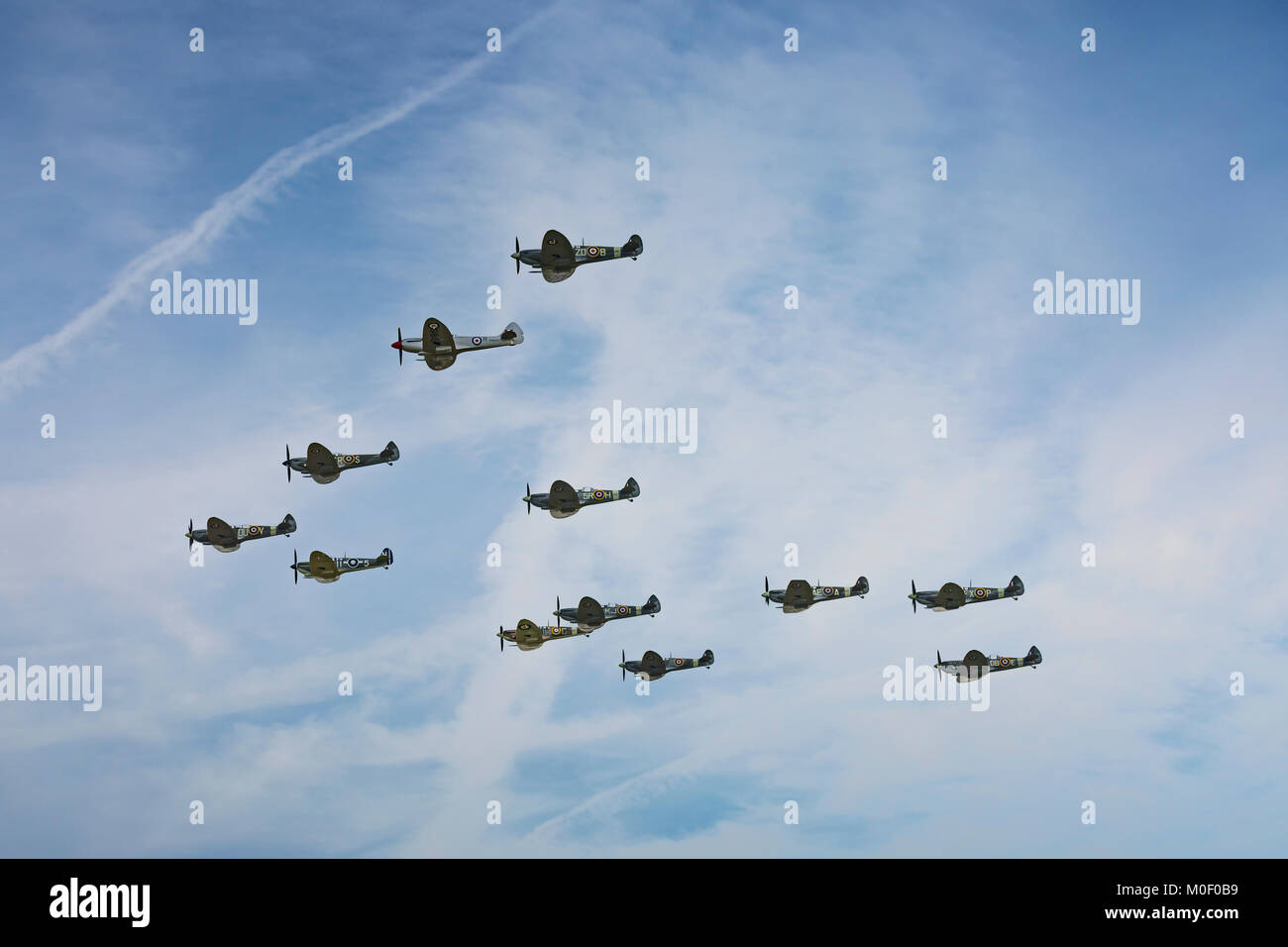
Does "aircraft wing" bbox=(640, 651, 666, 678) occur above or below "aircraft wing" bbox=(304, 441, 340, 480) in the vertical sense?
below

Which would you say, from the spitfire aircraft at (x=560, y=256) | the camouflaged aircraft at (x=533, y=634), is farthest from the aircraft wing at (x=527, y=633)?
the spitfire aircraft at (x=560, y=256)

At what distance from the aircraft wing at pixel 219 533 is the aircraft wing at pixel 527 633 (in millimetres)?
25682

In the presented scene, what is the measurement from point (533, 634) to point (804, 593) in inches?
959

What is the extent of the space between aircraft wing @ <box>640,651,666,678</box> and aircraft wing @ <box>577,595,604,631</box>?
10.2 metres

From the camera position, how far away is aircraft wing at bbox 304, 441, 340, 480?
317 feet

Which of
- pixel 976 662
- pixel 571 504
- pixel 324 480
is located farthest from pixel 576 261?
pixel 976 662

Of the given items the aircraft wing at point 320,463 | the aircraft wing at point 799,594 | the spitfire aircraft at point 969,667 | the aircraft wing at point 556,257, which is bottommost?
the spitfire aircraft at point 969,667

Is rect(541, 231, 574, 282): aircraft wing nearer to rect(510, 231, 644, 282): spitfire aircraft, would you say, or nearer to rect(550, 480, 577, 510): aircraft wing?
rect(510, 231, 644, 282): spitfire aircraft

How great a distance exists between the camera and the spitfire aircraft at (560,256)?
309ft

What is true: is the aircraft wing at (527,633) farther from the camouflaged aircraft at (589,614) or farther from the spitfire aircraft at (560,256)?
the spitfire aircraft at (560,256)

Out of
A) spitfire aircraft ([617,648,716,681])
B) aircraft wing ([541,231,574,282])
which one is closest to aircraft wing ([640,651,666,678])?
spitfire aircraft ([617,648,716,681])

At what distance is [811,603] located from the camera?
11031 centimetres
